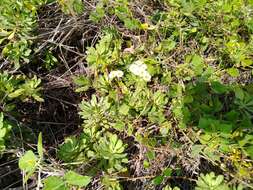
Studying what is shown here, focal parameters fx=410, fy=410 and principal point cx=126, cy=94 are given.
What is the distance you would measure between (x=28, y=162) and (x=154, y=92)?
78 centimetres

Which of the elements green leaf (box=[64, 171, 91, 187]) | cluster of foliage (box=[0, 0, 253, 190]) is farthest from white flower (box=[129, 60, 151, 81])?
green leaf (box=[64, 171, 91, 187])

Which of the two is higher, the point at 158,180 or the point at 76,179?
the point at 76,179

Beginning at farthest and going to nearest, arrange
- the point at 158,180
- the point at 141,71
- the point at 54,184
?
1. the point at 141,71
2. the point at 158,180
3. the point at 54,184

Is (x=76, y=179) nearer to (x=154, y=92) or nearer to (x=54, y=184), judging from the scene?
(x=54, y=184)

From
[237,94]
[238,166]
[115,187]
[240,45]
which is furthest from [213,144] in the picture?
[240,45]

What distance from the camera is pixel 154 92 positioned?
2.05m

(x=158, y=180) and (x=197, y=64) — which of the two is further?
(x=197, y=64)

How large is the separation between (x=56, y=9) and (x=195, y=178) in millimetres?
1228

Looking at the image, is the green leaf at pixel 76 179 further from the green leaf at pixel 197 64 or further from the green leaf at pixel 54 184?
the green leaf at pixel 197 64

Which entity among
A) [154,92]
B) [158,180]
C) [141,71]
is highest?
[141,71]

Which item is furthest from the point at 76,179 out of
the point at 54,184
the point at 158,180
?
the point at 158,180

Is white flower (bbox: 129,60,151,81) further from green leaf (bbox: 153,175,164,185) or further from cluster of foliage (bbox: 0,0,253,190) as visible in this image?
green leaf (bbox: 153,175,164,185)

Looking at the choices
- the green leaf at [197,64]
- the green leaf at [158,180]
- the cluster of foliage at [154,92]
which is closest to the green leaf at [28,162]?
the cluster of foliage at [154,92]

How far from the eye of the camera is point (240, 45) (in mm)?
2209
